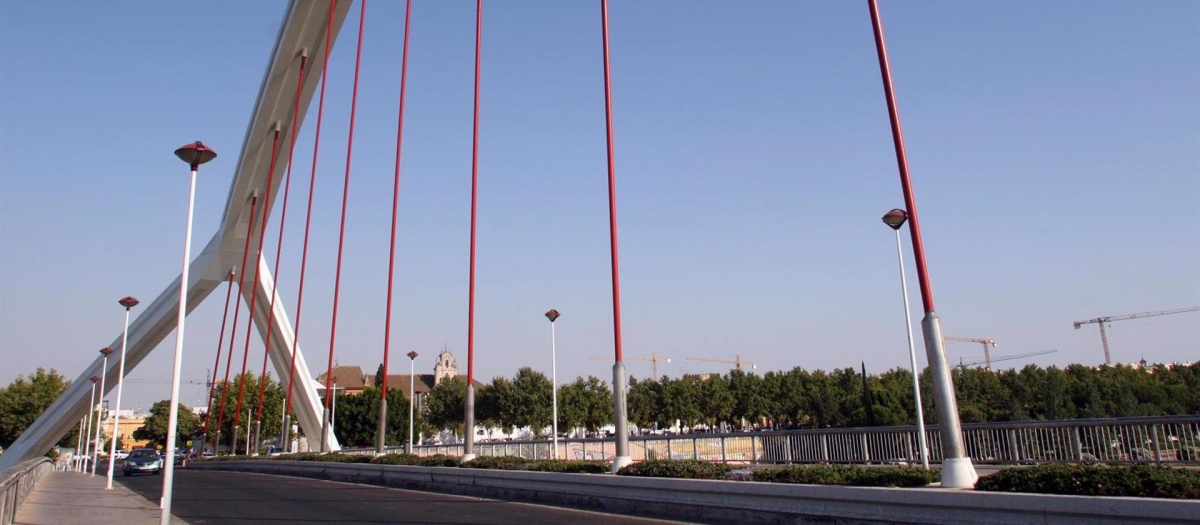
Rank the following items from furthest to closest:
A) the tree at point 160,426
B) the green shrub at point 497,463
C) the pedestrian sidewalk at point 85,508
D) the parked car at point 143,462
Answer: the tree at point 160,426 < the parked car at point 143,462 < the green shrub at point 497,463 < the pedestrian sidewalk at point 85,508

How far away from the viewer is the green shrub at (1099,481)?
6.91 metres

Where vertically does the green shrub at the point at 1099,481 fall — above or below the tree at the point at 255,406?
below

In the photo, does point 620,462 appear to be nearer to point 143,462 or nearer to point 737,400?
point 143,462

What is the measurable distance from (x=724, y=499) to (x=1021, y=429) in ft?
27.6

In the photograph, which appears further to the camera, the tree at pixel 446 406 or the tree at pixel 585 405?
the tree at pixel 446 406

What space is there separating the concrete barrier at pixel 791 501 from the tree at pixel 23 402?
65.8 metres


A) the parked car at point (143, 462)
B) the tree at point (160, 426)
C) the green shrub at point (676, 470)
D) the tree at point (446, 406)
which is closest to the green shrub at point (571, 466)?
the green shrub at point (676, 470)

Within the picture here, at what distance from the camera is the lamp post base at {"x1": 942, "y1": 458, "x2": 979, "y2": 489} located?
8430 millimetres

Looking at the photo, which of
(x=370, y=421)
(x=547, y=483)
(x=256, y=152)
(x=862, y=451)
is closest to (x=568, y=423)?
(x=370, y=421)

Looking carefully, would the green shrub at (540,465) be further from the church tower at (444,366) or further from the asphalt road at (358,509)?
the church tower at (444,366)

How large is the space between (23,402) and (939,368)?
78067 mm

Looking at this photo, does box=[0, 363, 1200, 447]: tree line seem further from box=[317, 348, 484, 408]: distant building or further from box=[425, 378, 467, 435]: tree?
box=[317, 348, 484, 408]: distant building

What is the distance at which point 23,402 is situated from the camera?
67.2 m

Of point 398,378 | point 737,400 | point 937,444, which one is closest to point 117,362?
point 937,444
